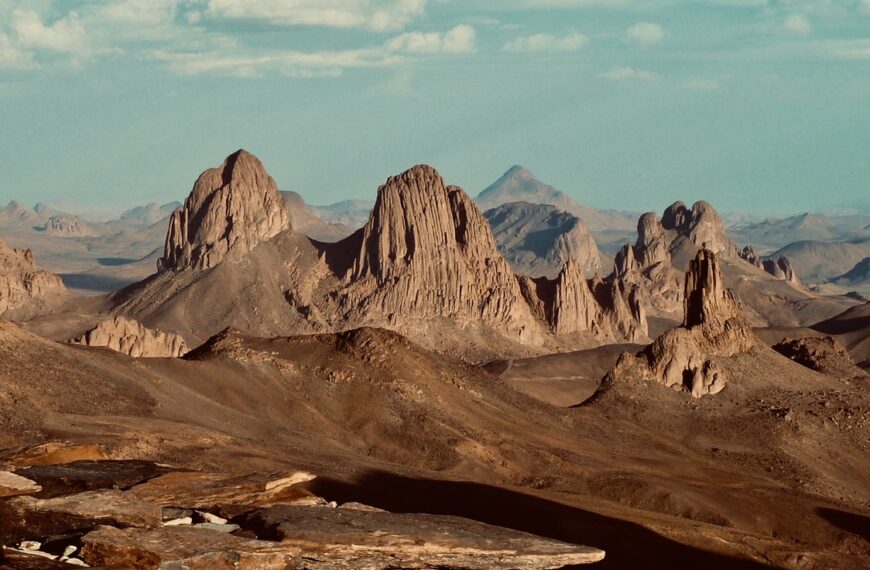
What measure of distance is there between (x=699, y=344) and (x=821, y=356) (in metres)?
16.4

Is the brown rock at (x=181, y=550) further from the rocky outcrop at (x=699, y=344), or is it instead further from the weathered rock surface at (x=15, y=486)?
the rocky outcrop at (x=699, y=344)

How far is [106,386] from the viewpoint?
6538 cm

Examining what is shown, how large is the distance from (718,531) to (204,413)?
30366 millimetres

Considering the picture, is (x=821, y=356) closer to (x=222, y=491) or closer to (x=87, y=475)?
(x=222, y=491)

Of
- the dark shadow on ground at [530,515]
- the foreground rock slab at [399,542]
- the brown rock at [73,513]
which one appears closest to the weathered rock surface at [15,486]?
the brown rock at [73,513]

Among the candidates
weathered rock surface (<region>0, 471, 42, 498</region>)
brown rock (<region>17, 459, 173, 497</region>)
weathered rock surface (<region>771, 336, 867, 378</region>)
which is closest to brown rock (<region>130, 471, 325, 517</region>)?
brown rock (<region>17, 459, 173, 497</region>)

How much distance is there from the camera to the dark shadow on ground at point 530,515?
4247 centimetres

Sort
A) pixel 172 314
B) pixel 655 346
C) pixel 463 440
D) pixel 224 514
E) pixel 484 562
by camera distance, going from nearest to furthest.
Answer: pixel 484 562 < pixel 224 514 < pixel 463 440 < pixel 655 346 < pixel 172 314

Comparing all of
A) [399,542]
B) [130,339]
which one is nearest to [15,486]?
[399,542]

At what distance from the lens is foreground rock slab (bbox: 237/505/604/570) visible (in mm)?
22750

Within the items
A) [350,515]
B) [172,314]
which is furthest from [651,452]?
[172,314]

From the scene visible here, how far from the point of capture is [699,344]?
109m

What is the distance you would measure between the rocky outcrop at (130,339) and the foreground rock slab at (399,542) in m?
115

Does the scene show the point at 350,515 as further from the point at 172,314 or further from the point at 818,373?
the point at 172,314
